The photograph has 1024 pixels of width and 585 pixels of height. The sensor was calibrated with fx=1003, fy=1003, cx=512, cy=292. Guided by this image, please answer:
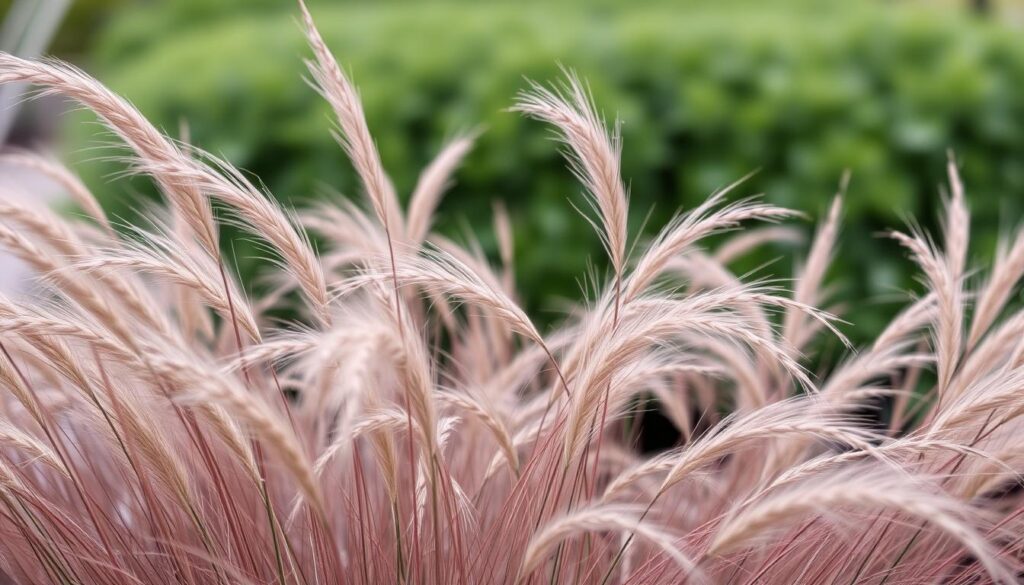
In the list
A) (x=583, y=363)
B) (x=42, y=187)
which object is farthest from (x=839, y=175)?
(x=42, y=187)

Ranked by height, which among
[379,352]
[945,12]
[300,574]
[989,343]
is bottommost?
[300,574]

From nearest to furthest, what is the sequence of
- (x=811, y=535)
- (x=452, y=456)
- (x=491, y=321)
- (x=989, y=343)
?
(x=811, y=535) → (x=989, y=343) → (x=452, y=456) → (x=491, y=321)

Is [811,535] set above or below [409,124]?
below

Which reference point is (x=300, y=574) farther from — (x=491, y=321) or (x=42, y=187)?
(x=42, y=187)

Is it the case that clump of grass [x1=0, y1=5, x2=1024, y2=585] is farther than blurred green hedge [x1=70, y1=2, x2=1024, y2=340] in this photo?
No

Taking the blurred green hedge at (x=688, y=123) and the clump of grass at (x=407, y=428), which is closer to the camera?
the clump of grass at (x=407, y=428)

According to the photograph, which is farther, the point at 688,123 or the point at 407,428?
the point at 688,123

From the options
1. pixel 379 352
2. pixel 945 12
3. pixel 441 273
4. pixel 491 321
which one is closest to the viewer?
pixel 379 352

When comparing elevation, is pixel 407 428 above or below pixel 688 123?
below
